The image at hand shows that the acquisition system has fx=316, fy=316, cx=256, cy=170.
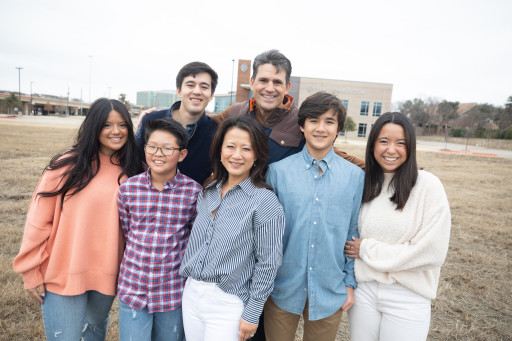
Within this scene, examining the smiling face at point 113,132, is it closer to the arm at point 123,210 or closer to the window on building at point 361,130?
the arm at point 123,210

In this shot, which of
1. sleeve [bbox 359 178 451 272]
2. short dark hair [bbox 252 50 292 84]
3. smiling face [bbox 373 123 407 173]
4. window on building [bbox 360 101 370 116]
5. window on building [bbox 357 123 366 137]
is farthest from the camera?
window on building [bbox 357 123 366 137]

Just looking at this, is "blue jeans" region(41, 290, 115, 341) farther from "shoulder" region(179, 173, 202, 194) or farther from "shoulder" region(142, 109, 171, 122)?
"shoulder" region(142, 109, 171, 122)

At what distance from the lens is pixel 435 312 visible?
3.92 meters

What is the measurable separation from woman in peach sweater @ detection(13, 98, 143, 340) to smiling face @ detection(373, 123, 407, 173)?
6.29 feet

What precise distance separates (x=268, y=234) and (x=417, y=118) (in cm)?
6867

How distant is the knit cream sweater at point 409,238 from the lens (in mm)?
2084

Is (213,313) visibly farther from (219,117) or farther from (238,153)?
(219,117)

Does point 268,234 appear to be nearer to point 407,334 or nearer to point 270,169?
point 270,169

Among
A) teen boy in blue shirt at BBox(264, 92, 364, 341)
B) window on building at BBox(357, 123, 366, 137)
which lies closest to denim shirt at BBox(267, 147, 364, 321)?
teen boy in blue shirt at BBox(264, 92, 364, 341)

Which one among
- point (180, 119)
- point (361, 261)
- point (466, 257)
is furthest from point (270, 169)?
point (466, 257)

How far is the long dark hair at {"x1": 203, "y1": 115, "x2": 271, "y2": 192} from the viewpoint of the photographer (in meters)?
2.18

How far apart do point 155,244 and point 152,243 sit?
2 cm

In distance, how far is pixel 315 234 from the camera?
215 cm

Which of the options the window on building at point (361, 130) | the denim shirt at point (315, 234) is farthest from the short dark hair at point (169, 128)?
the window on building at point (361, 130)
